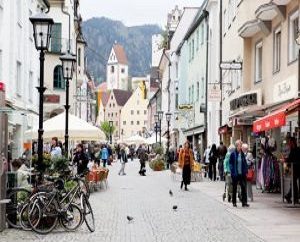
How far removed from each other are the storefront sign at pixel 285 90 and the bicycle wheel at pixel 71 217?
916cm

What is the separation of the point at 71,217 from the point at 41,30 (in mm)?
4414

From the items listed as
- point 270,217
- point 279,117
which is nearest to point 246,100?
point 279,117

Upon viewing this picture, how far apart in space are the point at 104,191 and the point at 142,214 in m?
8.83

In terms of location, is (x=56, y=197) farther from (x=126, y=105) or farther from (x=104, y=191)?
(x=126, y=105)

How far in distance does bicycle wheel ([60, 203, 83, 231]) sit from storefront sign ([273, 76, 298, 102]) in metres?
9.16

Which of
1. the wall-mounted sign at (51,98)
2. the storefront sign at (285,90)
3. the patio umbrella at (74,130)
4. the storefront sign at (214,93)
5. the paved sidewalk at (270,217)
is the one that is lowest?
the paved sidewalk at (270,217)

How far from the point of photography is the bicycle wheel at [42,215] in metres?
13.0

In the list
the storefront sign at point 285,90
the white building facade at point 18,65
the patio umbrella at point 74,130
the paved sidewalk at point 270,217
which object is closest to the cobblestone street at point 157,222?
the paved sidewalk at point 270,217

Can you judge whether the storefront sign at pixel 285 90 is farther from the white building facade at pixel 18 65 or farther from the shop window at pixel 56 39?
the shop window at pixel 56 39

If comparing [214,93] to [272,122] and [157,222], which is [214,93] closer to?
Result: [272,122]

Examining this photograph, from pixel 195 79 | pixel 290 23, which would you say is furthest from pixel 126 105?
pixel 290 23

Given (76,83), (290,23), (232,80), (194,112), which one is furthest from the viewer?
(76,83)

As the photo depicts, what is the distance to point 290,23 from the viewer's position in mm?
21906

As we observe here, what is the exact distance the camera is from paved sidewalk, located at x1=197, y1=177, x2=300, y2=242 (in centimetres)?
1297
